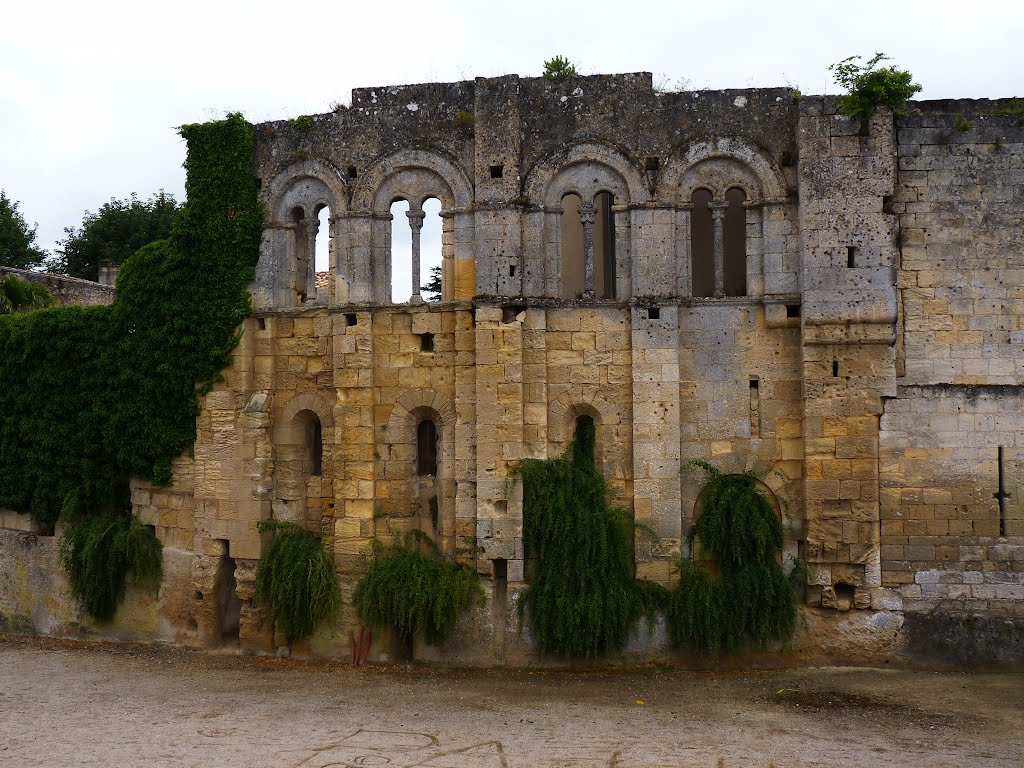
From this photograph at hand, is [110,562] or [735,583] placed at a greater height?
[110,562]

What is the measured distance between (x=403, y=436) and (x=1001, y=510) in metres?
8.80

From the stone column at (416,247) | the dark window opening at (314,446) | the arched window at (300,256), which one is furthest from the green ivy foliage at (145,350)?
the stone column at (416,247)

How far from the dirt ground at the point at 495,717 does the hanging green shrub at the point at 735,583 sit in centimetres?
58

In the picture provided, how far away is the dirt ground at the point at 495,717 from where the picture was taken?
921cm

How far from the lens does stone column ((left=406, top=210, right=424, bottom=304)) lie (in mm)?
13078

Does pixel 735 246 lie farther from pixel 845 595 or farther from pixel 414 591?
pixel 414 591

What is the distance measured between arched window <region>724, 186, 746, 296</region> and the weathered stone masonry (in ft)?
6.88

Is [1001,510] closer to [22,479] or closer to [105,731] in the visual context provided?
[105,731]

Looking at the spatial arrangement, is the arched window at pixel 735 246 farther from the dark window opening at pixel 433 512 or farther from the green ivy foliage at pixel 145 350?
the green ivy foliage at pixel 145 350

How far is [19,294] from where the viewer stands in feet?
60.0

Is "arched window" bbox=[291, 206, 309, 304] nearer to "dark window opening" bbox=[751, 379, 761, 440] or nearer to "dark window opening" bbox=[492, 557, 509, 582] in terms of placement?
"dark window opening" bbox=[492, 557, 509, 582]

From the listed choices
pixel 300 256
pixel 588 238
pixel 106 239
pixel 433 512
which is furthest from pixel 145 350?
pixel 106 239

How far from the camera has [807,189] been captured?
12.1 metres

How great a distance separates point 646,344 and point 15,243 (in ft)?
91.3
